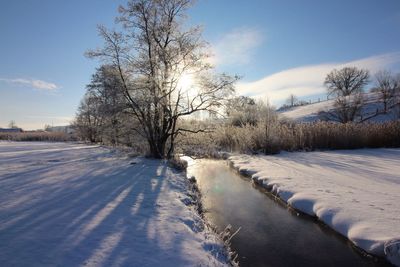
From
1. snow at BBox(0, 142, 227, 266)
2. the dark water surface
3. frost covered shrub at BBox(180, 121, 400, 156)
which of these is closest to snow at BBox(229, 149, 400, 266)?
the dark water surface

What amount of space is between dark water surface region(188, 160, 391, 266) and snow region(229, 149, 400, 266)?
24cm

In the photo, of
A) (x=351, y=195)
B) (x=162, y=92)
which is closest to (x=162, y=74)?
(x=162, y=92)

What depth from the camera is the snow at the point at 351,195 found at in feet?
16.6

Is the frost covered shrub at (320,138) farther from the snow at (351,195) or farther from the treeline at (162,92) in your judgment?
the snow at (351,195)

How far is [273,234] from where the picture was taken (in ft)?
19.9

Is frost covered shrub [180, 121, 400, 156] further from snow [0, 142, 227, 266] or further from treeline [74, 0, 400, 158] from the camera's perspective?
snow [0, 142, 227, 266]

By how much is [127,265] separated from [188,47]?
468 inches

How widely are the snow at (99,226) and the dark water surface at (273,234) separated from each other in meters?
0.76

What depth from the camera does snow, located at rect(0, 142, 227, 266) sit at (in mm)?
3775

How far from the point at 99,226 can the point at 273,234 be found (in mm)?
3326

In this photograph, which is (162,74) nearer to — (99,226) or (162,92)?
(162,92)

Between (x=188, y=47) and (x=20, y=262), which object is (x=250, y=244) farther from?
(x=188, y=47)

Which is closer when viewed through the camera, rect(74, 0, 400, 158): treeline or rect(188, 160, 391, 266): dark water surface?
rect(188, 160, 391, 266): dark water surface

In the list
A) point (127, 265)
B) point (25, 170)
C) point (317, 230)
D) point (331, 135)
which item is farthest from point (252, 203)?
point (331, 135)
